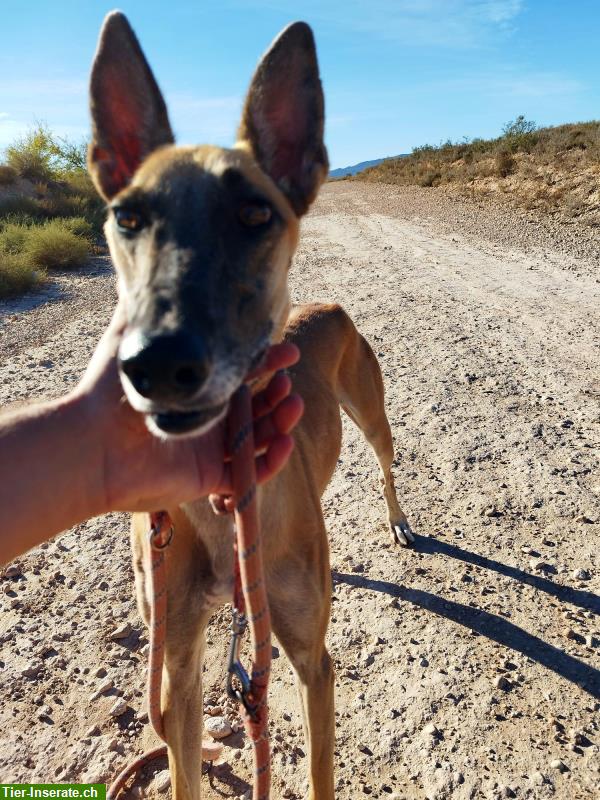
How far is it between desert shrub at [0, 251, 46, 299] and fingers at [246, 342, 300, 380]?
405 inches

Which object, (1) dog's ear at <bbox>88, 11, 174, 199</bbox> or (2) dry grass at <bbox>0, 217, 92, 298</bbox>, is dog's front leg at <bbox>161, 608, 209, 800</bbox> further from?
(2) dry grass at <bbox>0, 217, 92, 298</bbox>

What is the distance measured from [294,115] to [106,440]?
1.61m

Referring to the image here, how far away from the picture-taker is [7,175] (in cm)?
2209

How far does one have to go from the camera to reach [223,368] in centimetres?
159

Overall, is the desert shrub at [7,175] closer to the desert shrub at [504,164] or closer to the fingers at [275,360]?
the desert shrub at [504,164]

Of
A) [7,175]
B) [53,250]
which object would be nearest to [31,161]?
[7,175]

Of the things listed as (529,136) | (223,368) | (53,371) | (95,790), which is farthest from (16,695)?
(529,136)

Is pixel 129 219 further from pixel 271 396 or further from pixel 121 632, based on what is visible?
pixel 121 632

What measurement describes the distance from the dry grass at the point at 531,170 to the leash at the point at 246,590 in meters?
13.5

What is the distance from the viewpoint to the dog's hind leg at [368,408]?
14.0 ft

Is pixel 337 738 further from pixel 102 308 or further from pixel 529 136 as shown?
pixel 529 136

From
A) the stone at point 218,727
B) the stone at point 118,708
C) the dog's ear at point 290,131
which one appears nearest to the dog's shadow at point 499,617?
the stone at point 218,727

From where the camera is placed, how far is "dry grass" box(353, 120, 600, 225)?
1512 centimetres

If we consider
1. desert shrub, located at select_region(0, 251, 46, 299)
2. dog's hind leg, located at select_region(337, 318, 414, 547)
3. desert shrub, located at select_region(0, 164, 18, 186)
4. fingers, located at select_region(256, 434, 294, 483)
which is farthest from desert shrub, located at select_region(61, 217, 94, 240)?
fingers, located at select_region(256, 434, 294, 483)
